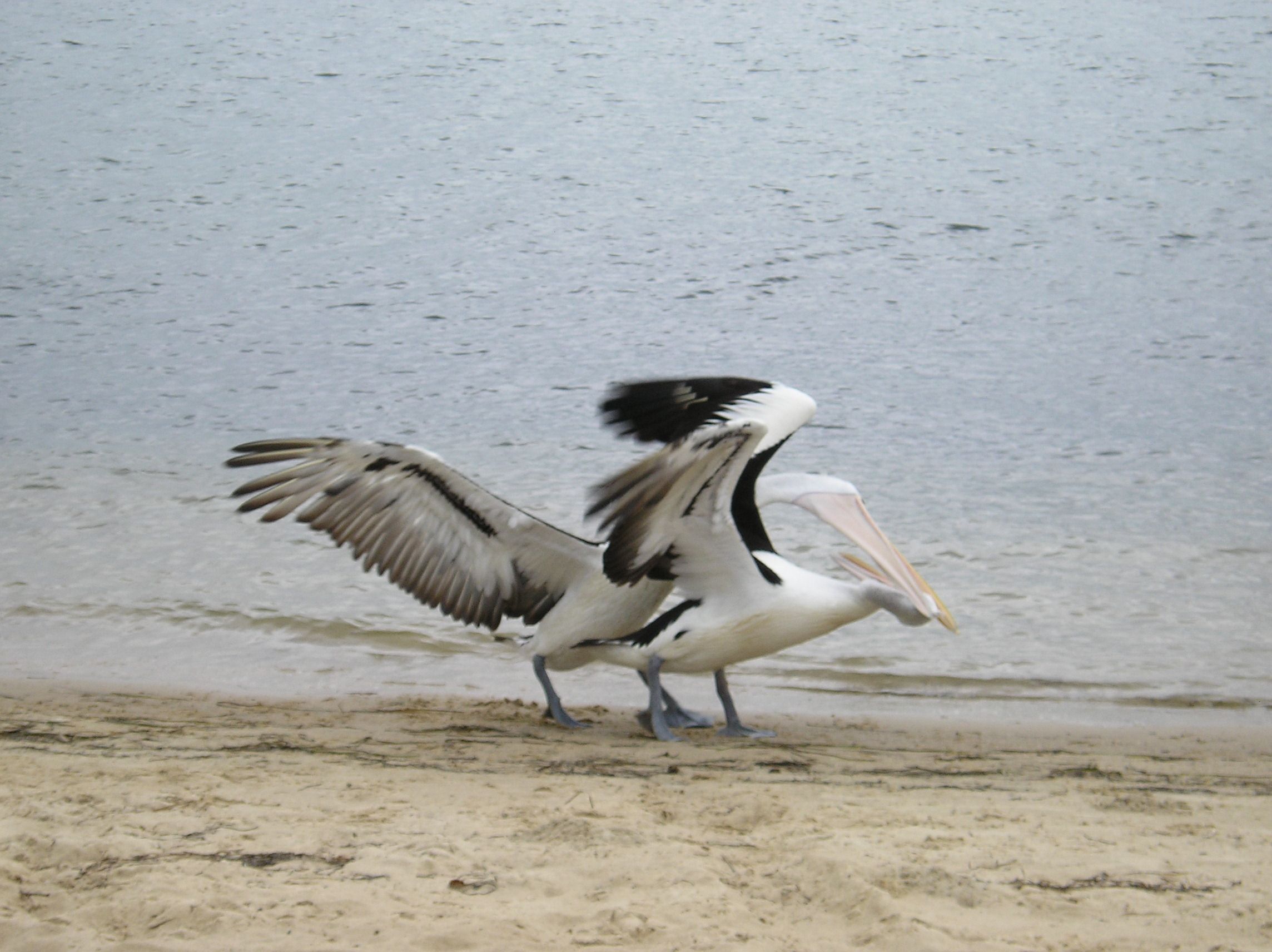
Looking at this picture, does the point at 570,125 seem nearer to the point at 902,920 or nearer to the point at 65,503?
the point at 65,503

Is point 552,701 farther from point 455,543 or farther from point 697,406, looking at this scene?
point 697,406

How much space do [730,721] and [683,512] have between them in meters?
0.99

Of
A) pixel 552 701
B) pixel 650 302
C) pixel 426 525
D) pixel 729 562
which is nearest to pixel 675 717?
pixel 552 701

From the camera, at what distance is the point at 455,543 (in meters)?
5.41

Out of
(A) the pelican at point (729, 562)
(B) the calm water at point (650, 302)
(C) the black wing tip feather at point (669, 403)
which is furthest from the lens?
(B) the calm water at point (650, 302)

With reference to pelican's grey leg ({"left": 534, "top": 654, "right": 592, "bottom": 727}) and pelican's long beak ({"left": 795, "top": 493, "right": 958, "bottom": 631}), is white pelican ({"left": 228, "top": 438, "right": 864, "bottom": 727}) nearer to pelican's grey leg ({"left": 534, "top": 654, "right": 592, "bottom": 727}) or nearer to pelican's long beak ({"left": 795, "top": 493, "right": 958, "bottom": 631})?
pelican's grey leg ({"left": 534, "top": 654, "right": 592, "bottom": 727})

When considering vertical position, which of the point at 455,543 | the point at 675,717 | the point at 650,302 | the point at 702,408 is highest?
the point at 650,302

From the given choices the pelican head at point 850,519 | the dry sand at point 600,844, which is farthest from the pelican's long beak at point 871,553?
the dry sand at point 600,844

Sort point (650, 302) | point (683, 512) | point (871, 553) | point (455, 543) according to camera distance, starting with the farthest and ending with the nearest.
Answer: point (650, 302)
point (455, 543)
point (871, 553)
point (683, 512)

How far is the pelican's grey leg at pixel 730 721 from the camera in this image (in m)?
5.29

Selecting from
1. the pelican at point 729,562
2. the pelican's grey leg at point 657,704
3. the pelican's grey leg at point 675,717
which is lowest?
the pelican's grey leg at point 675,717

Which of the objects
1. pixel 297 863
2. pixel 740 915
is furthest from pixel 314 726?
pixel 740 915

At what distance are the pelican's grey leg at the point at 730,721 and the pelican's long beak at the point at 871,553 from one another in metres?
0.62

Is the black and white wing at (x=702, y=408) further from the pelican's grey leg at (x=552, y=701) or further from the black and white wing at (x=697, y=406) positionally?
the pelican's grey leg at (x=552, y=701)
